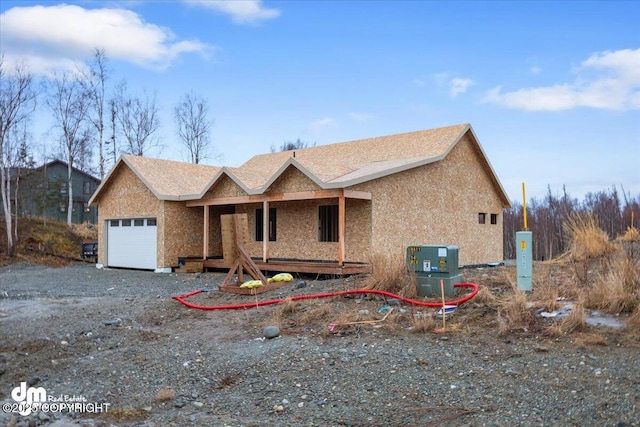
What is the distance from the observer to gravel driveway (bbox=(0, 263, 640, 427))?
190 inches

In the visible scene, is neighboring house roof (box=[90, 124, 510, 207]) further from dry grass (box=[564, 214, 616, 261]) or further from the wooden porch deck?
dry grass (box=[564, 214, 616, 261])

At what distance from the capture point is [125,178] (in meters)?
20.9

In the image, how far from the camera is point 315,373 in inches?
235

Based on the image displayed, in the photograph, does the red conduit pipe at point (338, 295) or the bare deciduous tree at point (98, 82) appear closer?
the red conduit pipe at point (338, 295)

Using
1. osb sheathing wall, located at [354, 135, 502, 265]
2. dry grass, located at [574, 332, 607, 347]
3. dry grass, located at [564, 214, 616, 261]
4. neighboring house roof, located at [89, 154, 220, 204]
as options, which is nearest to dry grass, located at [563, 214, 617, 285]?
dry grass, located at [564, 214, 616, 261]

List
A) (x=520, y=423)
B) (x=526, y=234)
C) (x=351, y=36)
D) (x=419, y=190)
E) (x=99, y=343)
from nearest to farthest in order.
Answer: (x=520, y=423) < (x=99, y=343) < (x=526, y=234) < (x=351, y=36) < (x=419, y=190)

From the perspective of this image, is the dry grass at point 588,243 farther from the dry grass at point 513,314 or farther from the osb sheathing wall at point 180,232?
the osb sheathing wall at point 180,232

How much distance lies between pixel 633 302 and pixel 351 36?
9.46m

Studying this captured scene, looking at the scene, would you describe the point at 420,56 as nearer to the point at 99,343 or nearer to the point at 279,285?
the point at 279,285

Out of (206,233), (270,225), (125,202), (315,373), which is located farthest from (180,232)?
(315,373)

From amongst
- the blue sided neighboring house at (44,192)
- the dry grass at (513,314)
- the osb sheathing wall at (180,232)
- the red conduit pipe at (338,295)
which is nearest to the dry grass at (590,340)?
the dry grass at (513,314)

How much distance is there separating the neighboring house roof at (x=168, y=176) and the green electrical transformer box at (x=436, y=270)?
10.4 meters

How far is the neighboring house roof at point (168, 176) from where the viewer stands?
745 inches

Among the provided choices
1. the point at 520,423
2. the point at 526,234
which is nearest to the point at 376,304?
the point at 526,234
